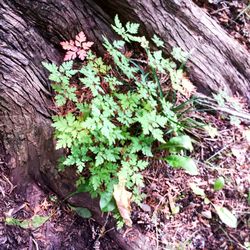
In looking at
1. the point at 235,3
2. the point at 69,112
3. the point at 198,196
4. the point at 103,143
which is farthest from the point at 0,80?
the point at 235,3

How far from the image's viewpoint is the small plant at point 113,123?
2201mm

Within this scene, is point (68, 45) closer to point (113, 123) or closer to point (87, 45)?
point (87, 45)

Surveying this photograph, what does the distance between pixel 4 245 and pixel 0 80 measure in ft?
3.74

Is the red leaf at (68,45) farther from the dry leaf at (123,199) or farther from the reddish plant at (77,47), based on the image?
the dry leaf at (123,199)

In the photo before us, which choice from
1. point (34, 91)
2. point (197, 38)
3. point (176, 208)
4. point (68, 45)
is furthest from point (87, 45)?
point (176, 208)

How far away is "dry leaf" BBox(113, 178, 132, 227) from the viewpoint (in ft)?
7.46

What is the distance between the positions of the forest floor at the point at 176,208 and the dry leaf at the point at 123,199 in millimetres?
222

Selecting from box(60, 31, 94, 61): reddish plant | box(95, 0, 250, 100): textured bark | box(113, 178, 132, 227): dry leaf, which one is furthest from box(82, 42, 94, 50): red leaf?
box(113, 178, 132, 227): dry leaf

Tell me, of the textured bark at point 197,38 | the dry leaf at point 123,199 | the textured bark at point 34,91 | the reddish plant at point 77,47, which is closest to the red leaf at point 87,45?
the reddish plant at point 77,47

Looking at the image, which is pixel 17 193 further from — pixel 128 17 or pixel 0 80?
pixel 128 17

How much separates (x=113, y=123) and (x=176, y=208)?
0.90 metres

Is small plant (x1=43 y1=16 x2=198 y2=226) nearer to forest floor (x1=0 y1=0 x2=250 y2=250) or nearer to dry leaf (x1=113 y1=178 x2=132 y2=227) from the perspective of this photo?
dry leaf (x1=113 y1=178 x2=132 y2=227)

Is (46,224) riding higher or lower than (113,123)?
lower

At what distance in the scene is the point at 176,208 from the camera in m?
2.68
